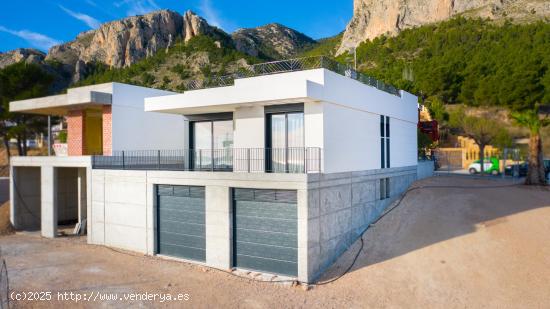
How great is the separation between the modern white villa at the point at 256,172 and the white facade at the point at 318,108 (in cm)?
5

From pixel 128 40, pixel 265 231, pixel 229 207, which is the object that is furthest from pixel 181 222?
pixel 128 40

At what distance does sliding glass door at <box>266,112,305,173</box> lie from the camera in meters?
14.9

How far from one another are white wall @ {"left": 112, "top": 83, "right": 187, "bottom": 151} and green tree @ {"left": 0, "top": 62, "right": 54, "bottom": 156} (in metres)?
27.9

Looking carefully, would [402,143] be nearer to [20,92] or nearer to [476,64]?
[476,64]

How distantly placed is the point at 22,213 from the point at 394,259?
72.7 feet

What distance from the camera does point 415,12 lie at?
12494cm

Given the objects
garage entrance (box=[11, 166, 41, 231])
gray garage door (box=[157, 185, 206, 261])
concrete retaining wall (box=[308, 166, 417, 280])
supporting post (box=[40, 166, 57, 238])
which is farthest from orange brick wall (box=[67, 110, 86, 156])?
concrete retaining wall (box=[308, 166, 417, 280])

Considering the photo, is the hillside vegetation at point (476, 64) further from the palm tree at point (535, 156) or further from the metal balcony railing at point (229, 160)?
the metal balcony railing at point (229, 160)

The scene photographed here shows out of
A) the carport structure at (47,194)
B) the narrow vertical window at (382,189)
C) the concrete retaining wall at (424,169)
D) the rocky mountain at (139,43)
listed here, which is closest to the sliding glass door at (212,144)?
the carport structure at (47,194)

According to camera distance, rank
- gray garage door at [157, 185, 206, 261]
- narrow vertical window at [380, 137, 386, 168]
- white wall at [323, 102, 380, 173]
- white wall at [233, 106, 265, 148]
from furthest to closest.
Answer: narrow vertical window at [380, 137, 386, 168]
white wall at [233, 106, 265, 148]
gray garage door at [157, 185, 206, 261]
white wall at [323, 102, 380, 173]

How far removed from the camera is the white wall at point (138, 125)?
21.1 m

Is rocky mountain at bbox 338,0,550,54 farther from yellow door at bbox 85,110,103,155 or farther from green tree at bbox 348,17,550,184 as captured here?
yellow door at bbox 85,110,103,155

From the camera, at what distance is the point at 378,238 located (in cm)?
1585

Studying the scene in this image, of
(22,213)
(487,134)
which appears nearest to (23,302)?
(22,213)
